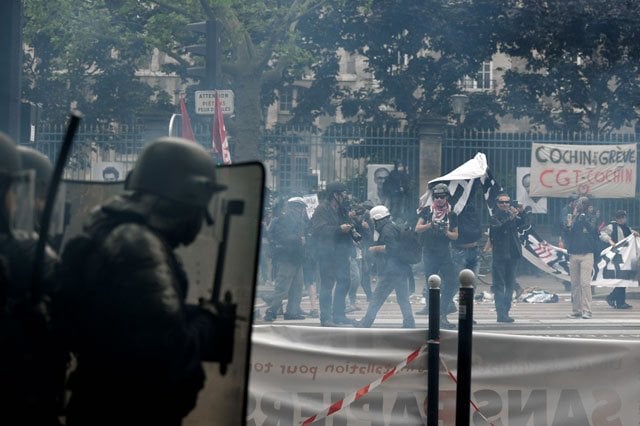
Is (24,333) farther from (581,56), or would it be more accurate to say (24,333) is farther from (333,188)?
(581,56)

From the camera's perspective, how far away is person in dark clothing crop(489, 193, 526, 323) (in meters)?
16.1

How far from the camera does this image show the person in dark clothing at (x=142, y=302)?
2641mm

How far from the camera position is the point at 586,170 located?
23.8 meters

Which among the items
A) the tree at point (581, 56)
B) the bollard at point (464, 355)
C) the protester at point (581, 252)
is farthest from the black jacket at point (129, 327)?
the tree at point (581, 56)

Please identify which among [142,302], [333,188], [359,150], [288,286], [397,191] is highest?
[359,150]

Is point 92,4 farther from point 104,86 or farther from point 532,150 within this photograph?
point 532,150

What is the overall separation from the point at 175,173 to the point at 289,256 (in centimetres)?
1291

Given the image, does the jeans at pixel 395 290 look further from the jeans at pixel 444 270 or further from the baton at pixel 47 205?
the baton at pixel 47 205

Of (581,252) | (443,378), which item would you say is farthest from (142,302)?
(581,252)

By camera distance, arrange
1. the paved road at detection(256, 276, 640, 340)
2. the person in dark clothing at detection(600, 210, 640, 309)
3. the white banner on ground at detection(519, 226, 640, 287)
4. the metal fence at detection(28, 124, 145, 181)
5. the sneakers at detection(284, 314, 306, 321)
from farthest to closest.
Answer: the metal fence at detection(28, 124, 145, 181) < the person in dark clothing at detection(600, 210, 640, 309) < the white banner on ground at detection(519, 226, 640, 287) < the sneakers at detection(284, 314, 306, 321) < the paved road at detection(256, 276, 640, 340)

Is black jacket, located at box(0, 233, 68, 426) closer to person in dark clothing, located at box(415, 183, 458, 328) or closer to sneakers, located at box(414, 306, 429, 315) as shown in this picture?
person in dark clothing, located at box(415, 183, 458, 328)

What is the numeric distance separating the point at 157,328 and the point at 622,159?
22.2 metres

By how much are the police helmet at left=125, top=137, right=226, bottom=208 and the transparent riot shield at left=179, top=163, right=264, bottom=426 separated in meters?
0.08

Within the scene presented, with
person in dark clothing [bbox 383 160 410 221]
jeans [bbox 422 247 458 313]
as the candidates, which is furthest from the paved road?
person in dark clothing [bbox 383 160 410 221]
